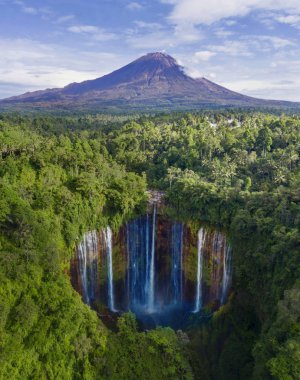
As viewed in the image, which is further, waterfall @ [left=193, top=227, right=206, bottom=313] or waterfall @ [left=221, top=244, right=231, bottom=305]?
waterfall @ [left=193, top=227, right=206, bottom=313]

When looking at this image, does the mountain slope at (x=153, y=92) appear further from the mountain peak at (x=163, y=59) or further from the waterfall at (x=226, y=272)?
the waterfall at (x=226, y=272)

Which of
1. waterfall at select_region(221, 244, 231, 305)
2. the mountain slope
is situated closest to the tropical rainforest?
waterfall at select_region(221, 244, 231, 305)

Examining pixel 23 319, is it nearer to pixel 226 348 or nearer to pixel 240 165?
pixel 226 348

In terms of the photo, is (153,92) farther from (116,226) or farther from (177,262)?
(177,262)

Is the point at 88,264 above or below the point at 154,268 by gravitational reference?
above

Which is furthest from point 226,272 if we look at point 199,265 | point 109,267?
point 109,267

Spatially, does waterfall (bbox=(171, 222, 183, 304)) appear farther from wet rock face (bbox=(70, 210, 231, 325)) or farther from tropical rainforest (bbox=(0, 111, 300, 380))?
tropical rainforest (bbox=(0, 111, 300, 380))

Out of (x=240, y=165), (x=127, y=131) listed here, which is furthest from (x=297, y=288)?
(x=127, y=131)

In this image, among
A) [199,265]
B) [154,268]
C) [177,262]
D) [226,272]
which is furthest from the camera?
[154,268]
